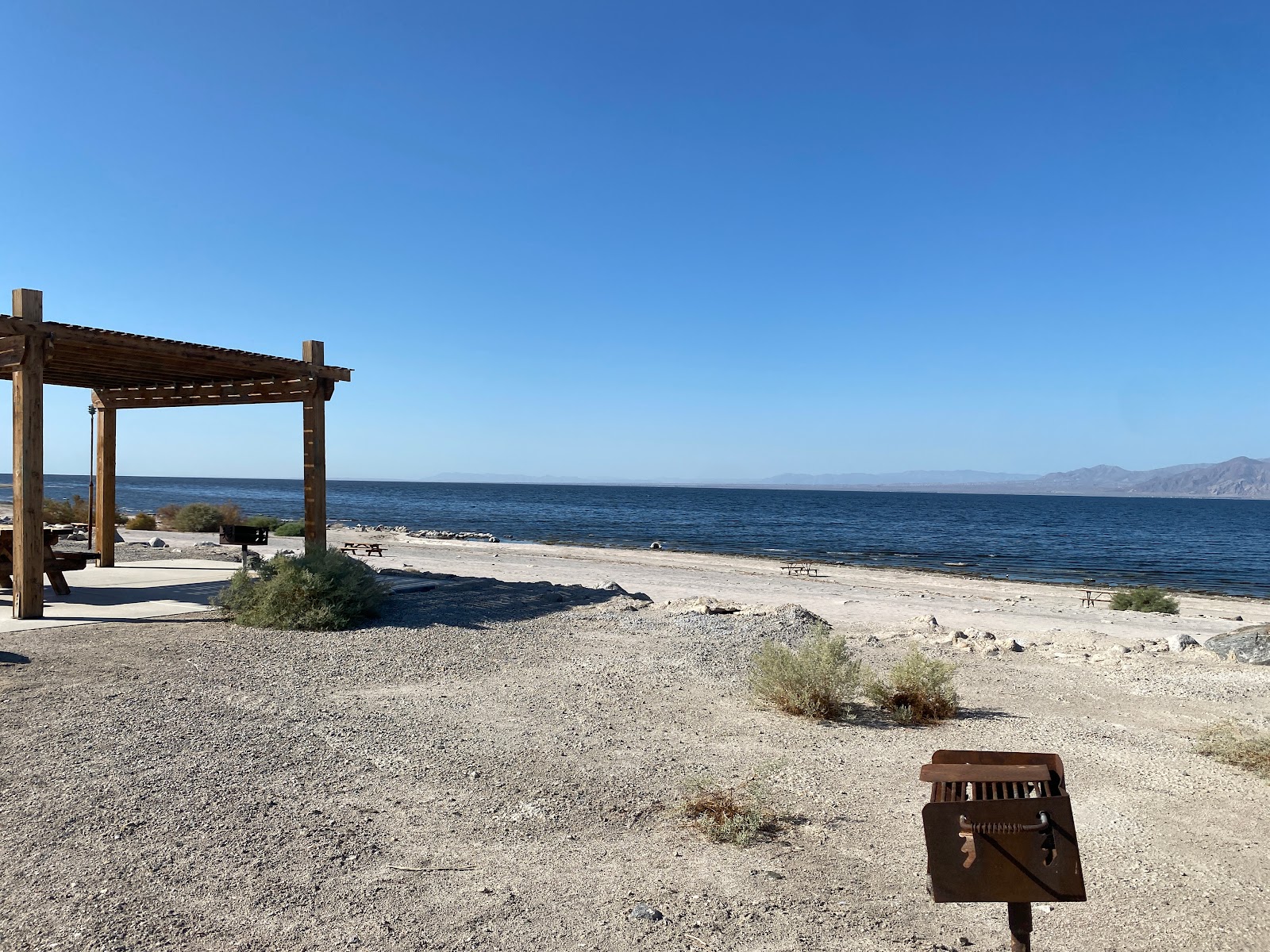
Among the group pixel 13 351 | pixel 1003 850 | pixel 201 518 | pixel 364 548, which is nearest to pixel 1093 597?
pixel 364 548

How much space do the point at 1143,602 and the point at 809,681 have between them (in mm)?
14574

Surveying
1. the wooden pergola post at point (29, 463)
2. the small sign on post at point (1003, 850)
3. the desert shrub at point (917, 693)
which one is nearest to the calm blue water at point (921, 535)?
the desert shrub at point (917, 693)

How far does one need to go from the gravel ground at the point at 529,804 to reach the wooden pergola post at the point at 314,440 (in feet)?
12.4

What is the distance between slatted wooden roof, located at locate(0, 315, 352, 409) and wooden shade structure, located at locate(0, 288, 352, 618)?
0.5 inches

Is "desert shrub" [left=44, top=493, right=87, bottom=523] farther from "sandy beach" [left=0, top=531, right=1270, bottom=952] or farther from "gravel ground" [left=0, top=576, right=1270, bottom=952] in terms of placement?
"gravel ground" [left=0, top=576, right=1270, bottom=952]

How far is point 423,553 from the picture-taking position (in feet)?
82.4

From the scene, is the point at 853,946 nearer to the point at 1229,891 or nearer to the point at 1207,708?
the point at 1229,891

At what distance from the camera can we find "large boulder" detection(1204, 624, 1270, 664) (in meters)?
8.85

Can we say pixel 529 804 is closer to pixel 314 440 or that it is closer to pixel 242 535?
pixel 314 440

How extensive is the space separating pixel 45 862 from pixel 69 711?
270cm

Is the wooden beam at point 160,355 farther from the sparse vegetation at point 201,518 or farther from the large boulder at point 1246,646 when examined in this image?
the sparse vegetation at point 201,518

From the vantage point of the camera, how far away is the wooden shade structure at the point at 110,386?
28.9ft

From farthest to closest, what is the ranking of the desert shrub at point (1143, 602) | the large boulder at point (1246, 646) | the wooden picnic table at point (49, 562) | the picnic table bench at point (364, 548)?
the picnic table bench at point (364, 548)
the desert shrub at point (1143, 602)
the wooden picnic table at point (49, 562)
the large boulder at point (1246, 646)

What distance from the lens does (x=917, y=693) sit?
6449 millimetres
